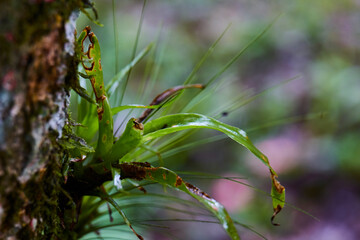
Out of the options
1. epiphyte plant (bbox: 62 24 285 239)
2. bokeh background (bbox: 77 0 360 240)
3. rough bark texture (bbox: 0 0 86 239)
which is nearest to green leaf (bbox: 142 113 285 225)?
epiphyte plant (bbox: 62 24 285 239)

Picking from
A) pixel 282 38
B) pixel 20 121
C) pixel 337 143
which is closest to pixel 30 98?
pixel 20 121

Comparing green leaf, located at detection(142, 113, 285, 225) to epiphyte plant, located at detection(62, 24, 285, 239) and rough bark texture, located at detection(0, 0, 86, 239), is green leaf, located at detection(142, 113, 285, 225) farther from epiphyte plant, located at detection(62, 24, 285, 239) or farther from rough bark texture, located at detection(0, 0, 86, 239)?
rough bark texture, located at detection(0, 0, 86, 239)

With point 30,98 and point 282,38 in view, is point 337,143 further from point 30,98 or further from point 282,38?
point 30,98

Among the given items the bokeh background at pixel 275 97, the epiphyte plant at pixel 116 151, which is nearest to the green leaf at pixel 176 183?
the epiphyte plant at pixel 116 151

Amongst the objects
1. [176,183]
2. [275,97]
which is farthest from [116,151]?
[275,97]

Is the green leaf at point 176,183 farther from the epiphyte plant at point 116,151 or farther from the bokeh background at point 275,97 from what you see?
the bokeh background at point 275,97

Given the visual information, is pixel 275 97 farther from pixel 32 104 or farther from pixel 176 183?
pixel 32 104
